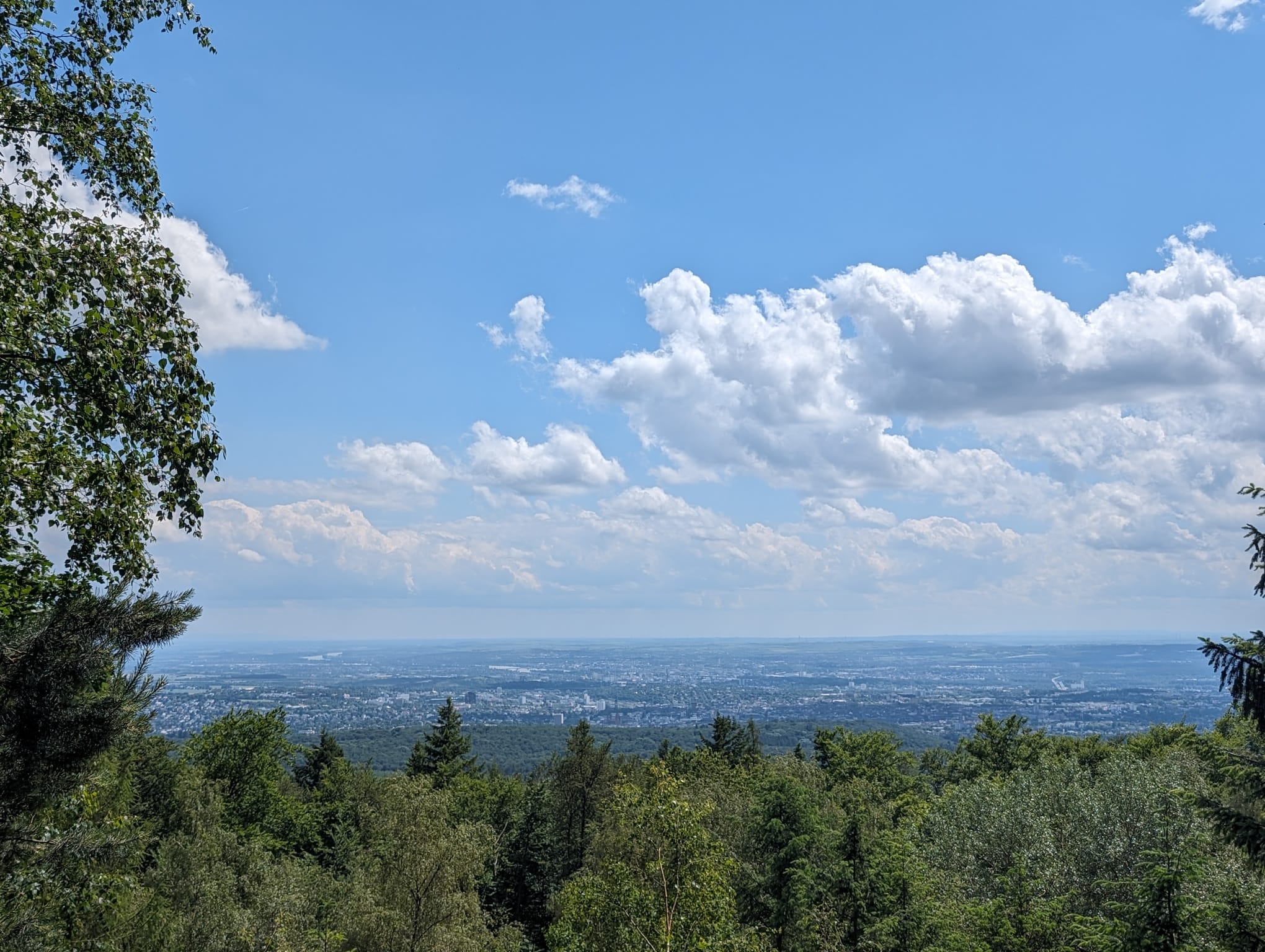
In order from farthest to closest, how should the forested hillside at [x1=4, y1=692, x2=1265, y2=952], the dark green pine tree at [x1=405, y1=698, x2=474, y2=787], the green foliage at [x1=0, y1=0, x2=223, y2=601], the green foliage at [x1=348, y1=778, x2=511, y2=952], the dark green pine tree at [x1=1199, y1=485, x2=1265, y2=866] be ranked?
the dark green pine tree at [x1=405, y1=698, x2=474, y2=787] → the green foliage at [x1=348, y1=778, x2=511, y2=952] → the forested hillside at [x1=4, y1=692, x2=1265, y2=952] → the dark green pine tree at [x1=1199, y1=485, x2=1265, y2=866] → the green foliage at [x1=0, y1=0, x2=223, y2=601]

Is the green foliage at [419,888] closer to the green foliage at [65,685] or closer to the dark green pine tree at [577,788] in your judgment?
the green foliage at [65,685]

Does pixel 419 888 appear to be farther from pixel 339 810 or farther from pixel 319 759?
pixel 319 759

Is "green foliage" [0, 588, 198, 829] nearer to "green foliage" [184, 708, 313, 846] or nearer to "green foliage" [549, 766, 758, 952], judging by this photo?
"green foliage" [549, 766, 758, 952]

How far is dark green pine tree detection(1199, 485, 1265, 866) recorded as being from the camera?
11.3m

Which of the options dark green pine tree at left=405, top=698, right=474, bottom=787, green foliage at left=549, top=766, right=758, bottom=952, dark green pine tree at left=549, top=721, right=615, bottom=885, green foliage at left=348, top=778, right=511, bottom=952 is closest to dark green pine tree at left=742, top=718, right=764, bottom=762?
dark green pine tree at left=549, top=721, right=615, bottom=885

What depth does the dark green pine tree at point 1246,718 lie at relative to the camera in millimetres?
11266

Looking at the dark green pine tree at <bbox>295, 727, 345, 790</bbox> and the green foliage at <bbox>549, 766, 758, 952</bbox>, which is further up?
the green foliage at <bbox>549, 766, 758, 952</bbox>

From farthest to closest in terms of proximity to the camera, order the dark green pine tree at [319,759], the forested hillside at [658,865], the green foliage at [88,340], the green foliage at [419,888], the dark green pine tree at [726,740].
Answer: the dark green pine tree at [726,740]
the dark green pine tree at [319,759]
the green foliage at [419,888]
the forested hillside at [658,865]
the green foliage at [88,340]

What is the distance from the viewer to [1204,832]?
2220 cm

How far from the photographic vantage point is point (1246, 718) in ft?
38.1

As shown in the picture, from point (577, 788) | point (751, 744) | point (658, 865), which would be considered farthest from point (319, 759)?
point (658, 865)

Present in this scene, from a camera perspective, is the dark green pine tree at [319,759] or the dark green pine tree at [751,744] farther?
the dark green pine tree at [751,744]

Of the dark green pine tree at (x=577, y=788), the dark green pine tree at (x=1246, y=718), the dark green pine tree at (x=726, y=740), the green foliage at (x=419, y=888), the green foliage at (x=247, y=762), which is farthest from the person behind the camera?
the dark green pine tree at (x=726, y=740)

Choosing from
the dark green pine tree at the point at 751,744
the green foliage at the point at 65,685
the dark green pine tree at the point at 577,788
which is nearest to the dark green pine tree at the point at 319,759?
the dark green pine tree at the point at 577,788
